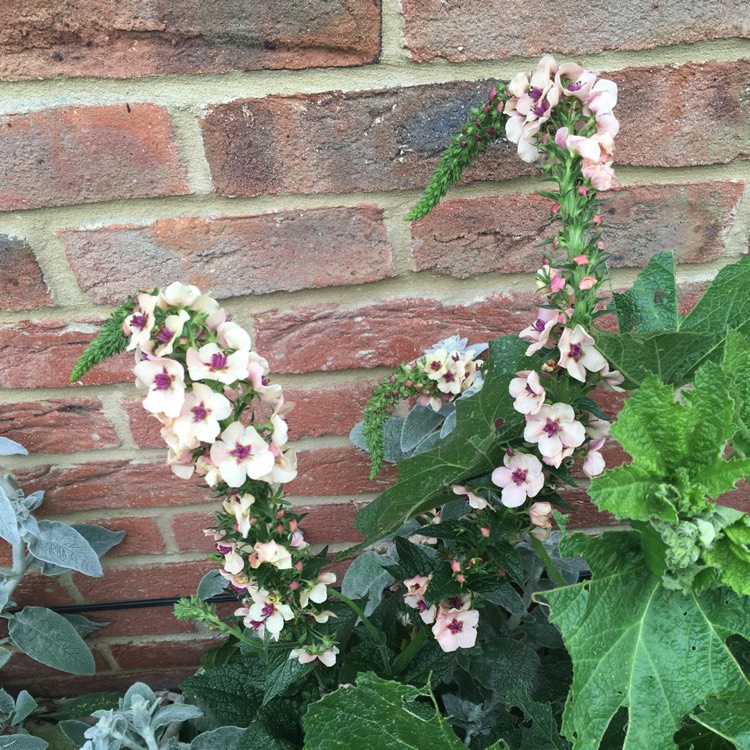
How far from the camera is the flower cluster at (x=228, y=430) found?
44cm

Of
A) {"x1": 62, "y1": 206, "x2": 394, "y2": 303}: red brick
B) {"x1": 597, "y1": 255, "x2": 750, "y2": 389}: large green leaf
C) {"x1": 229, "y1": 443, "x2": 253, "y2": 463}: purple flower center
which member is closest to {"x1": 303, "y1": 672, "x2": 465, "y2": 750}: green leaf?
{"x1": 229, "y1": 443, "x2": 253, "y2": 463}: purple flower center

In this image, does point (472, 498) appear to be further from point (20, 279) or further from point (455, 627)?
point (20, 279)

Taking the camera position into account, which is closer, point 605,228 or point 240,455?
point 240,455

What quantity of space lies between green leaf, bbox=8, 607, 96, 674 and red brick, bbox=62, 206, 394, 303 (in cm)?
49

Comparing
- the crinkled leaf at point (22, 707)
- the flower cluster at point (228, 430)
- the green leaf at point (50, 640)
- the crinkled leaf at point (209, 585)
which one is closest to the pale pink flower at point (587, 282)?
the flower cluster at point (228, 430)

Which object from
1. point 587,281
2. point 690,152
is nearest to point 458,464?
point 587,281

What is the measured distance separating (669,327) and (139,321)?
1.55ft

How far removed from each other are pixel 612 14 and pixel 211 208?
0.47m

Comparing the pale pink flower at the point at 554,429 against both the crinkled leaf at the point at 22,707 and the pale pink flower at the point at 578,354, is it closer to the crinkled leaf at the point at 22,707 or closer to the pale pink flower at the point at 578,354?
the pale pink flower at the point at 578,354

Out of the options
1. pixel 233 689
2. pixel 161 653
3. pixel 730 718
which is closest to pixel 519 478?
pixel 730 718

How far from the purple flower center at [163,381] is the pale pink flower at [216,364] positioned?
2 cm

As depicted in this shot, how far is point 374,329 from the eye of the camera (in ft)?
2.68

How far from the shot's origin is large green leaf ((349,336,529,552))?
557 mm

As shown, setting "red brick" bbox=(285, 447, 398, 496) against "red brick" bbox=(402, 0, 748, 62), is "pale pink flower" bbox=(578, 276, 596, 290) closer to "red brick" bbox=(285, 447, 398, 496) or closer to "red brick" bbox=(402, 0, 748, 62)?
"red brick" bbox=(402, 0, 748, 62)
